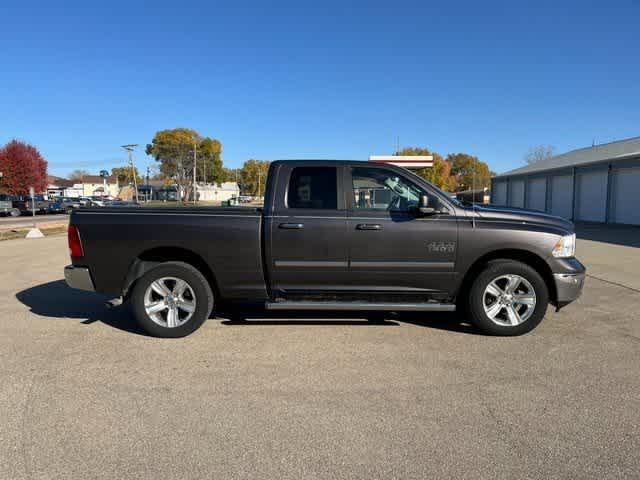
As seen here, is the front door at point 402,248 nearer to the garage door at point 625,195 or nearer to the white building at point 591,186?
the white building at point 591,186

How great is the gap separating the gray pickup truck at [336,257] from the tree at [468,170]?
10945cm

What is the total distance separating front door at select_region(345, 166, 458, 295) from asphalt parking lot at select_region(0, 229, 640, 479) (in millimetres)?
619

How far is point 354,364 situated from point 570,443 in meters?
1.85

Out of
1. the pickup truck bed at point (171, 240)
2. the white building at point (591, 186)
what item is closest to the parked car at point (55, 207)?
the white building at point (591, 186)

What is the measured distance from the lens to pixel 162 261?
16.5 ft

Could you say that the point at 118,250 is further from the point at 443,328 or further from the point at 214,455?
the point at 443,328

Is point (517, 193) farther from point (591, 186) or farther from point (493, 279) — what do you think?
point (493, 279)

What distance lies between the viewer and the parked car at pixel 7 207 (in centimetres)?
3441

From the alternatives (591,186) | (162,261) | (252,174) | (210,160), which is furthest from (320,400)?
(252,174)

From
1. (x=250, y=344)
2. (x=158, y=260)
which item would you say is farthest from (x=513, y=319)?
(x=158, y=260)

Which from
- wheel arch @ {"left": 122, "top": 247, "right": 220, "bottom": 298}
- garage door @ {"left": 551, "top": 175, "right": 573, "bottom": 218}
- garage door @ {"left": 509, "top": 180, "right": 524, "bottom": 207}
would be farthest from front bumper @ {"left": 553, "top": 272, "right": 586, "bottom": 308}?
garage door @ {"left": 509, "top": 180, "right": 524, "bottom": 207}

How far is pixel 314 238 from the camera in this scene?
481 cm

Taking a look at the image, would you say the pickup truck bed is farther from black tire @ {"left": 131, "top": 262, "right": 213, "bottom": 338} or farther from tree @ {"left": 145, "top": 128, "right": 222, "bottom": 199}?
tree @ {"left": 145, "top": 128, "right": 222, "bottom": 199}

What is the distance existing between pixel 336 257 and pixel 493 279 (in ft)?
5.89
